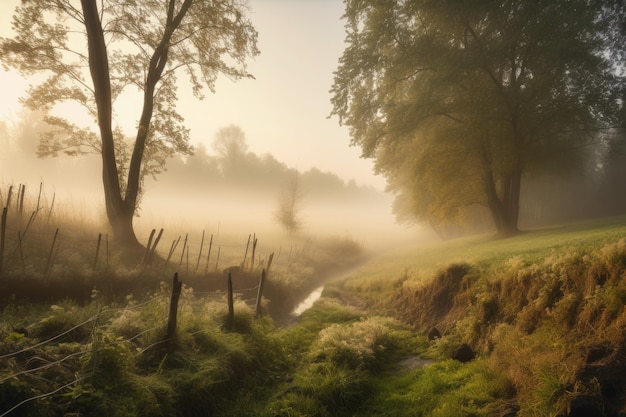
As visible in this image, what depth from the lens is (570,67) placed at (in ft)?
66.6

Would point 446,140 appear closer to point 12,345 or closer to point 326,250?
point 326,250

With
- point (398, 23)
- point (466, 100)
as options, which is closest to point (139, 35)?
point (398, 23)

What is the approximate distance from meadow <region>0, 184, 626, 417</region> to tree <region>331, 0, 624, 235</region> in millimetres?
11641

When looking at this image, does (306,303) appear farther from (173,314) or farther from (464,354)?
(173,314)

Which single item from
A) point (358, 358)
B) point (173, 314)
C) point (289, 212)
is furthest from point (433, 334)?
point (289, 212)

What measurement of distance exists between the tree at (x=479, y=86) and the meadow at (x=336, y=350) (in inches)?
458

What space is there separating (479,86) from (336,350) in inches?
817

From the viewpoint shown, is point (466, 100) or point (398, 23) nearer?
point (466, 100)

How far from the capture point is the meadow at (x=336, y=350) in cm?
591

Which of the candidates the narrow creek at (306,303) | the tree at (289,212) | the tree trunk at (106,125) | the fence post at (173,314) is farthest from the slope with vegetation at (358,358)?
the tree at (289,212)

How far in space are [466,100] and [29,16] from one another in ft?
80.0

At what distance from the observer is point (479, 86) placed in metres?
22.6

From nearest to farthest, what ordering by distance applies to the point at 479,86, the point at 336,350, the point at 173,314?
the point at 173,314 → the point at 336,350 → the point at 479,86

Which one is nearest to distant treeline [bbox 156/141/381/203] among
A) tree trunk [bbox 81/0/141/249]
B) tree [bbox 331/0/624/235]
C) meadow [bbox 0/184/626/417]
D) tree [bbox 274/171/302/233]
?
tree [bbox 274/171/302/233]
